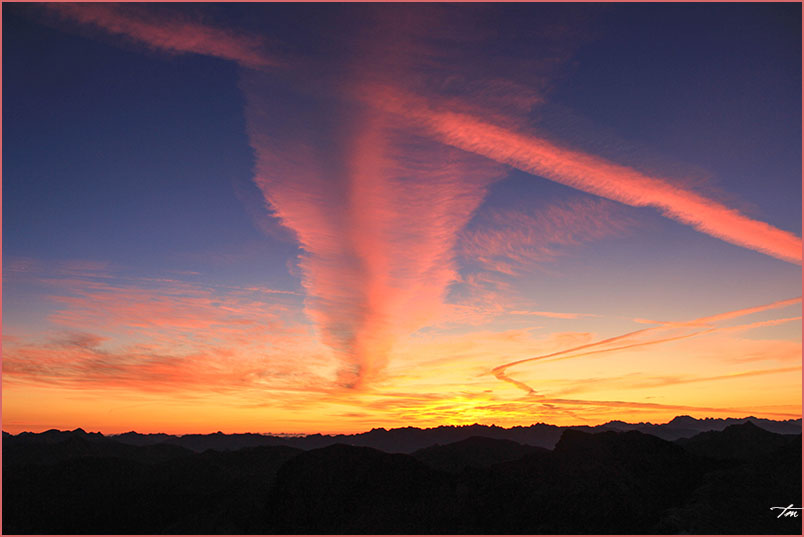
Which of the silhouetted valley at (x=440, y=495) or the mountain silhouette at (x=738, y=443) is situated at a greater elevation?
the mountain silhouette at (x=738, y=443)

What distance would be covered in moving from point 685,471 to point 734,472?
26.3ft

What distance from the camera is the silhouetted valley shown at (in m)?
40.2

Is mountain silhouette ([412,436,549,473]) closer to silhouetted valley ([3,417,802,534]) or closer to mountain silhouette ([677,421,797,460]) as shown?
mountain silhouette ([677,421,797,460])

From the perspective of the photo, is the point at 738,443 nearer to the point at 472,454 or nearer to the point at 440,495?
the point at 472,454

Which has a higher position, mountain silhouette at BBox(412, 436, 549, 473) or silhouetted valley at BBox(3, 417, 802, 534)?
mountain silhouette at BBox(412, 436, 549, 473)

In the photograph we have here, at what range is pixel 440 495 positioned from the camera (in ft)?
157

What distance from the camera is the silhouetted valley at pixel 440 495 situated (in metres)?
40.2

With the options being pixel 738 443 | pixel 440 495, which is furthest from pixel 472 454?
pixel 440 495

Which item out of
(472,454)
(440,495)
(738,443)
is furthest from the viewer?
(472,454)

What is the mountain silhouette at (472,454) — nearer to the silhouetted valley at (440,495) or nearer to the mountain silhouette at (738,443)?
the mountain silhouette at (738,443)

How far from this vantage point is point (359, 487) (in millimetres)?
52062

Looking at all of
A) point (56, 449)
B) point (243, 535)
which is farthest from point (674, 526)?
point (56, 449)

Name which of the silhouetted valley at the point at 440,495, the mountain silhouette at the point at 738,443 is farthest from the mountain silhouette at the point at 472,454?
the silhouetted valley at the point at 440,495

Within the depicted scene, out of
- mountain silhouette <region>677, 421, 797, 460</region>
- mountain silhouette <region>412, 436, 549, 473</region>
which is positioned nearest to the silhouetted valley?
mountain silhouette <region>412, 436, 549, 473</region>
